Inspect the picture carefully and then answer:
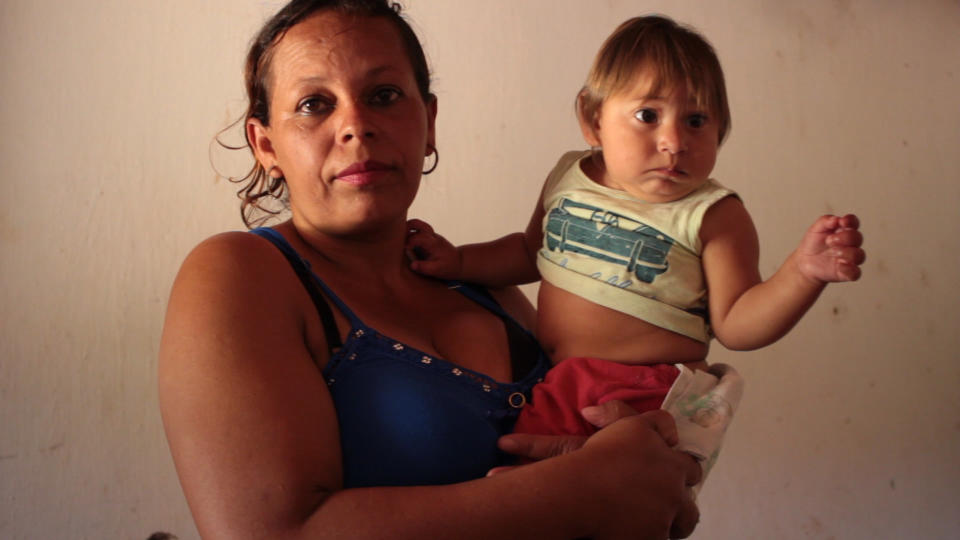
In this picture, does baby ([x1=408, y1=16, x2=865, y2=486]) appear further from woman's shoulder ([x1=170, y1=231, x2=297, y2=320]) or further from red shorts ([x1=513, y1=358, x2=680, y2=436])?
woman's shoulder ([x1=170, y1=231, x2=297, y2=320])

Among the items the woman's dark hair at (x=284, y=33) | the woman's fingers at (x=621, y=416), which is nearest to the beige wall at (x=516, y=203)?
the woman's dark hair at (x=284, y=33)

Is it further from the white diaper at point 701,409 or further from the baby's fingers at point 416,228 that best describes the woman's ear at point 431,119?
the white diaper at point 701,409

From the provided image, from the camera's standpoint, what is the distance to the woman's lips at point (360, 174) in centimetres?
108

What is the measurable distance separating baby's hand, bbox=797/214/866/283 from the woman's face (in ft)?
1.78

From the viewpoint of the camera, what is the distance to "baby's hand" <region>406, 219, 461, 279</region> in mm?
1323

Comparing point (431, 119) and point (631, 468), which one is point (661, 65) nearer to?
point (431, 119)

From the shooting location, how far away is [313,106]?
1094 mm

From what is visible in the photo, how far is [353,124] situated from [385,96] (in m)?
0.09

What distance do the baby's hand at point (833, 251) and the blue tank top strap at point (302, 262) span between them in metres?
0.56

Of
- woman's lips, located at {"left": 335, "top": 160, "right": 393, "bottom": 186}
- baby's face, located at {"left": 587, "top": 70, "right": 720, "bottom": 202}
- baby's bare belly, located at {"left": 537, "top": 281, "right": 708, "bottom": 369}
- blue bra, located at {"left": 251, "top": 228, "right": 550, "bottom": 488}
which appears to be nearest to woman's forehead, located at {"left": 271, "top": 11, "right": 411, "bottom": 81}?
woman's lips, located at {"left": 335, "top": 160, "right": 393, "bottom": 186}

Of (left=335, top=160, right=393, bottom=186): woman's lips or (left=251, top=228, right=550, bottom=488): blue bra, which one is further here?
(left=335, top=160, right=393, bottom=186): woman's lips

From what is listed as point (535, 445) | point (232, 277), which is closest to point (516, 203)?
point (535, 445)

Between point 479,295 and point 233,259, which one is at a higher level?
point 233,259

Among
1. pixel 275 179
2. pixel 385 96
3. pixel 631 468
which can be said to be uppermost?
pixel 385 96
